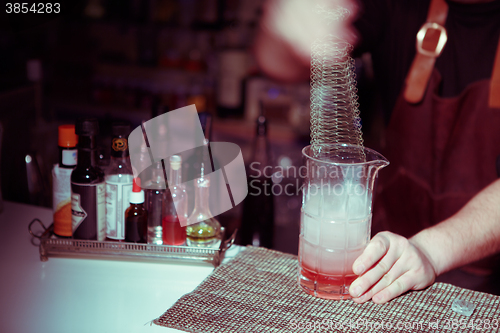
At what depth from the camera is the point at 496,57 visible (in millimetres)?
1366

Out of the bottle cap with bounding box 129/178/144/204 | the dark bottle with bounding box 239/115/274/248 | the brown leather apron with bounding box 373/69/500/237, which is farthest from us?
the brown leather apron with bounding box 373/69/500/237

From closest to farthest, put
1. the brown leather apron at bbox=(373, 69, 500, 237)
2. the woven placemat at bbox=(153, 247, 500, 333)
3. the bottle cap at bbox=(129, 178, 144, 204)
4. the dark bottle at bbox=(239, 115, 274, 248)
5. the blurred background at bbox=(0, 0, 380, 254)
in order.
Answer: the woven placemat at bbox=(153, 247, 500, 333)
the bottle cap at bbox=(129, 178, 144, 204)
the dark bottle at bbox=(239, 115, 274, 248)
the brown leather apron at bbox=(373, 69, 500, 237)
the blurred background at bbox=(0, 0, 380, 254)

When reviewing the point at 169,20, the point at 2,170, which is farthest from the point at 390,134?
the point at 169,20

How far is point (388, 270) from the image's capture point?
840 mm

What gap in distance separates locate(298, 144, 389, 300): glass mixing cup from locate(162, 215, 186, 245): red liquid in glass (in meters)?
0.27

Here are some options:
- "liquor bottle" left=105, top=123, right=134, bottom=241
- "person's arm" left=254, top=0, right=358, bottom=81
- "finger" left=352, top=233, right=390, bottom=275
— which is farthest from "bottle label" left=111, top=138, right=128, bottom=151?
"person's arm" left=254, top=0, right=358, bottom=81

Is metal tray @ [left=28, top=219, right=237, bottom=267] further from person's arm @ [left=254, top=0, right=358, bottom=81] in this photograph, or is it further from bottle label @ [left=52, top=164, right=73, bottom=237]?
person's arm @ [left=254, top=0, right=358, bottom=81]

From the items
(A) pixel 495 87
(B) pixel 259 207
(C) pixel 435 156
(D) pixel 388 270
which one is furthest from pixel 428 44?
(D) pixel 388 270

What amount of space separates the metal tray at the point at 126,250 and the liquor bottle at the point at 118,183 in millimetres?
28

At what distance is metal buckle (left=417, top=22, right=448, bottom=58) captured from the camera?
1411 millimetres

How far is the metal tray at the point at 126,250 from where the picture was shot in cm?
96

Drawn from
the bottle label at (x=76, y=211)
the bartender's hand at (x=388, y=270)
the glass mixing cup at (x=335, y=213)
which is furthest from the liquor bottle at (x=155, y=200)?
the bartender's hand at (x=388, y=270)

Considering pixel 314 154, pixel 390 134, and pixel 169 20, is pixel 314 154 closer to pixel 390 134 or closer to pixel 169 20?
pixel 390 134

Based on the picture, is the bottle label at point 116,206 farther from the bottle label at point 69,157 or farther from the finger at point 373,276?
the finger at point 373,276
